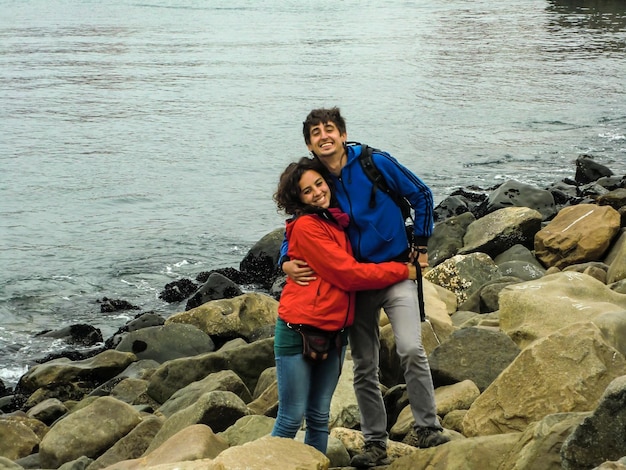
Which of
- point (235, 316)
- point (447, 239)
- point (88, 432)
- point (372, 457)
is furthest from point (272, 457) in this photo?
point (447, 239)

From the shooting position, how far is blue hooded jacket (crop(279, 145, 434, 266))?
5.66 metres

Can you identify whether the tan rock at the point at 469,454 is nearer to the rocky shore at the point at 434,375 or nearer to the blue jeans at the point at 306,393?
the rocky shore at the point at 434,375

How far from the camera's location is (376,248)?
5.71 m

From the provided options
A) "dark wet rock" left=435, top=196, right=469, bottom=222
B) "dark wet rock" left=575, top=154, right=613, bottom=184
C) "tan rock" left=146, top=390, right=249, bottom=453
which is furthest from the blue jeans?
"dark wet rock" left=575, top=154, right=613, bottom=184

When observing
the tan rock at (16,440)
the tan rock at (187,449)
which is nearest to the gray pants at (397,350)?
the tan rock at (187,449)

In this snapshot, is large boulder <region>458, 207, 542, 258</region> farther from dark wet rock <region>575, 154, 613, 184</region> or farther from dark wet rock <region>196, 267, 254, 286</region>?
dark wet rock <region>575, 154, 613, 184</region>

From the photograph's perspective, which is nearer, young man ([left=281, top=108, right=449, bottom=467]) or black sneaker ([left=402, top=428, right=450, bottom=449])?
young man ([left=281, top=108, right=449, bottom=467])

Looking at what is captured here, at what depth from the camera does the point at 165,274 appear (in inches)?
669

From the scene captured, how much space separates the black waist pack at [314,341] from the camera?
214 inches

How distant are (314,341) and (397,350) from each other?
2.16 ft

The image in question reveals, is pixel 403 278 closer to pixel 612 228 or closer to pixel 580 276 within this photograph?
pixel 580 276

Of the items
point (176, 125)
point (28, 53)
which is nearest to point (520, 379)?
point (176, 125)

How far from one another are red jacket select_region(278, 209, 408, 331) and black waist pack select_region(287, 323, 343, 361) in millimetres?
33

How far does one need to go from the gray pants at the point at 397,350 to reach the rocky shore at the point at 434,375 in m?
0.27
